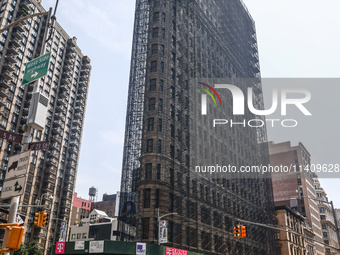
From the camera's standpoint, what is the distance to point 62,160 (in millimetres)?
106438

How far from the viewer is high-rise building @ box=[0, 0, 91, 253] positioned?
8688 centimetres

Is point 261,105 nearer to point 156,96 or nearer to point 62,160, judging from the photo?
point 156,96

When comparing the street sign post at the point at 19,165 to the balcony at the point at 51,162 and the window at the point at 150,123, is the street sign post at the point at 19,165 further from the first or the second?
the balcony at the point at 51,162

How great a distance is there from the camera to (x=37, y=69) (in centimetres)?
1064

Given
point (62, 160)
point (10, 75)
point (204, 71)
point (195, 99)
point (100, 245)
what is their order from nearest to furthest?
point (100, 245), point (195, 99), point (204, 71), point (10, 75), point (62, 160)

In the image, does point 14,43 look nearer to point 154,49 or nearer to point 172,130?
point 154,49

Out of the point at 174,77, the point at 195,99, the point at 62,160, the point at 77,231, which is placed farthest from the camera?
the point at 62,160

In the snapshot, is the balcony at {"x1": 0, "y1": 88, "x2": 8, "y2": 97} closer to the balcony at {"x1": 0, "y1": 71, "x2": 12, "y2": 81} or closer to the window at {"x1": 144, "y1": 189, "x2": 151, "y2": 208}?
the balcony at {"x1": 0, "y1": 71, "x2": 12, "y2": 81}

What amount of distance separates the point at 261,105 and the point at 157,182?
5191 centimetres

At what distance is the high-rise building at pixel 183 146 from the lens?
4547 cm

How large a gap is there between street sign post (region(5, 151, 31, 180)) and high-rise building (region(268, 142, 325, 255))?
346 ft

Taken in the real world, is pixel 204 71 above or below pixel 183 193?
above

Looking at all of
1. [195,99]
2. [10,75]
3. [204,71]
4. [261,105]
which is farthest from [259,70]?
[10,75]

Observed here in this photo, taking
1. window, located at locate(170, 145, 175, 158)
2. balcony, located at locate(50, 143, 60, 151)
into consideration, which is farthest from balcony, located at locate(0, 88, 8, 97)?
window, located at locate(170, 145, 175, 158)
